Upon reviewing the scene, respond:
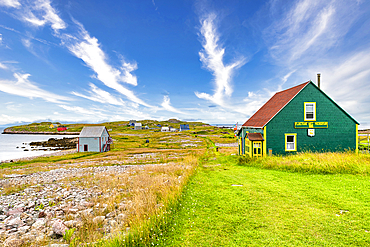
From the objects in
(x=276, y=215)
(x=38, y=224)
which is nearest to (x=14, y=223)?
(x=38, y=224)

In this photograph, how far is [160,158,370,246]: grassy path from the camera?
5047mm

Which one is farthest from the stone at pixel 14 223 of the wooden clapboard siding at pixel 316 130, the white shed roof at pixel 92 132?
the white shed roof at pixel 92 132

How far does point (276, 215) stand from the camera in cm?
639

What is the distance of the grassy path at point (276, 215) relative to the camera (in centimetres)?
505

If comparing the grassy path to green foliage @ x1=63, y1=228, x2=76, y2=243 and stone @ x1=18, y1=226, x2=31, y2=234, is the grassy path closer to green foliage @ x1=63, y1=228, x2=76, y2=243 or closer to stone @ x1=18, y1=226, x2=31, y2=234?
green foliage @ x1=63, y1=228, x2=76, y2=243

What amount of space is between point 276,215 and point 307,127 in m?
17.6

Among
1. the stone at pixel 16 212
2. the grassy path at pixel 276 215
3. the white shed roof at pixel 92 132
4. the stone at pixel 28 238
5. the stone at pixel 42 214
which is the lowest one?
the stone at pixel 16 212

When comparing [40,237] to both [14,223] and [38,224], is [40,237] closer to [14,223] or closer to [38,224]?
[38,224]

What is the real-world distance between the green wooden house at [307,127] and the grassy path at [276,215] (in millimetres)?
9612

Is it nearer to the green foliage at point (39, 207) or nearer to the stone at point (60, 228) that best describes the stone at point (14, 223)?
the green foliage at point (39, 207)

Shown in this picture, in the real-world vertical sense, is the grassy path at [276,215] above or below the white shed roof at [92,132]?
below

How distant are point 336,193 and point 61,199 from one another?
51.4 feet

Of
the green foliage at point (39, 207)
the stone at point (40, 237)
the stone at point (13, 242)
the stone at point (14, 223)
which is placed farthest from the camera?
the green foliage at point (39, 207)

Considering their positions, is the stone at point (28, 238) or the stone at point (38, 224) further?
the stone at point (38, 224)
